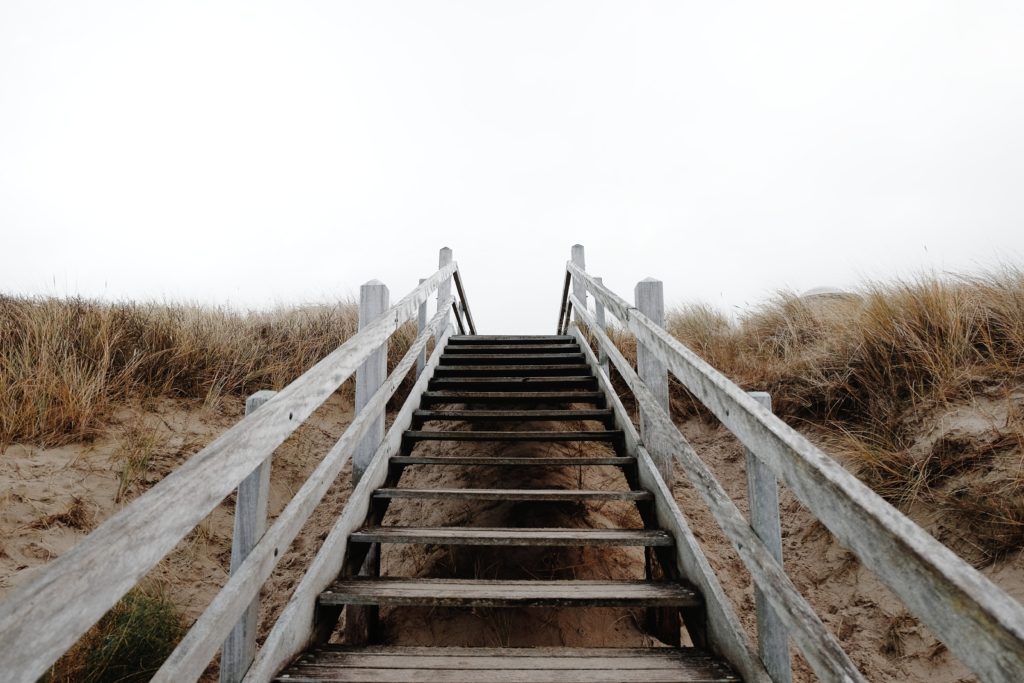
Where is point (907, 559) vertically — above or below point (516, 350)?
below

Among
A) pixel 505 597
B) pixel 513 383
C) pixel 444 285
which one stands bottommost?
pixel 505 597

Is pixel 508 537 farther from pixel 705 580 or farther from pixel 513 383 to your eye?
pixel 513 383

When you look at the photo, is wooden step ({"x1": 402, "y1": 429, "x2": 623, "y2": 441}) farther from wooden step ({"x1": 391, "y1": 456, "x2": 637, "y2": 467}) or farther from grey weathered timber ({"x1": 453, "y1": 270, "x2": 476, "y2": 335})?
grey weathered timber ({"x1": 453, "y1": 270, "x2": 476, "y2": 335})

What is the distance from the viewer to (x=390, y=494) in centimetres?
260

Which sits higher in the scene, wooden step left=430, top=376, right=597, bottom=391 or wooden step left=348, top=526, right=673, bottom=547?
wooden step left=430, top=376, right=597, bottom=391

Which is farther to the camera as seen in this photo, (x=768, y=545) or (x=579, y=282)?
(x=579, y=282)

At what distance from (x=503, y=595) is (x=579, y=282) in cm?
402

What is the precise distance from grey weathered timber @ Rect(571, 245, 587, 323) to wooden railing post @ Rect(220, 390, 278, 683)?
3760 millimetres

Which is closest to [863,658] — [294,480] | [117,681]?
A: [117,681]

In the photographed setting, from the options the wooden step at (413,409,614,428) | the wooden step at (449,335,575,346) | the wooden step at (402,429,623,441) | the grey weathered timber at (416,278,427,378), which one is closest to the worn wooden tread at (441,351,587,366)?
the wooden step at (449,335,575,346)

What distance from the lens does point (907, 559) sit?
35.7 inches

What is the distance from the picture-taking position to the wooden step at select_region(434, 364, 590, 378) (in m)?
4.54

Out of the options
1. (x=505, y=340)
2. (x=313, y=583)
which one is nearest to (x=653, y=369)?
(x=313, y=583)

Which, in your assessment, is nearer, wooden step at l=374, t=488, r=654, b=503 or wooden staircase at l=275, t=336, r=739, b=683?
wooden staircase at l=275, t=336, r=739, b=683
